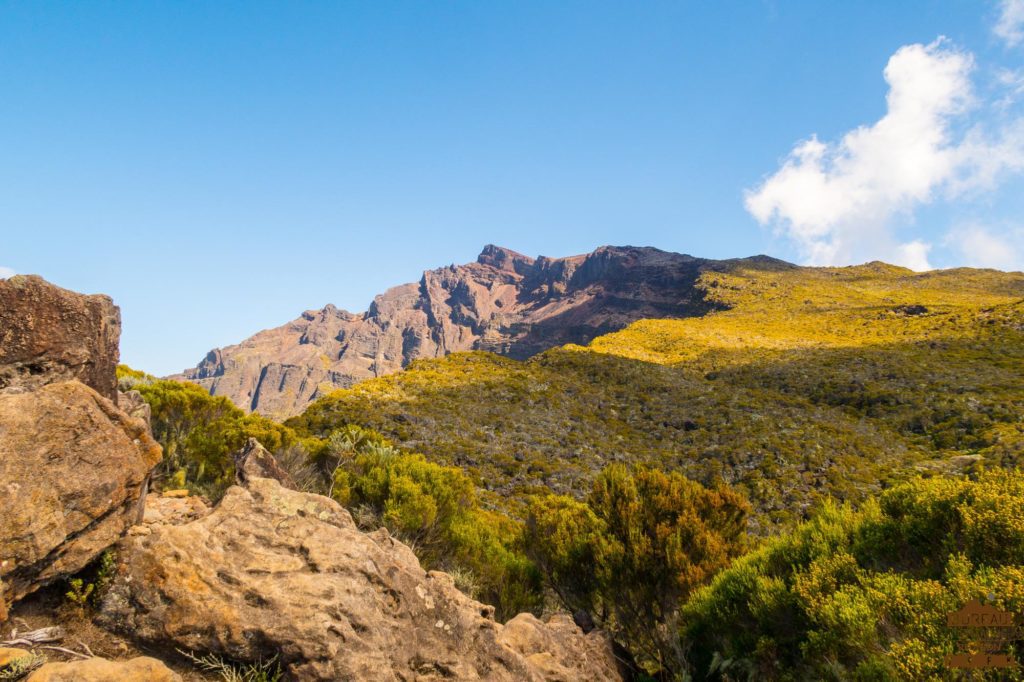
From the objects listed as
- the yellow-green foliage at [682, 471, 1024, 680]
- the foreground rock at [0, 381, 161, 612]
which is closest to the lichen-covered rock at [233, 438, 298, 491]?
the foreground rock at [0, 381, 161, 612]

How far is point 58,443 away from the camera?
6492mm

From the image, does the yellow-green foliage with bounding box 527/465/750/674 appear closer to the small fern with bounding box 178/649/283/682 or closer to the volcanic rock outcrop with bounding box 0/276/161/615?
the small fern with bounding box 178/649/283/682

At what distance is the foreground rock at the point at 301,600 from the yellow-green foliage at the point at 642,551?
5.63 meters

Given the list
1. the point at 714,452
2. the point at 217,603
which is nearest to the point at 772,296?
the point at 714,452

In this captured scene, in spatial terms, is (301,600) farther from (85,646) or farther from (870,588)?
(870,588)

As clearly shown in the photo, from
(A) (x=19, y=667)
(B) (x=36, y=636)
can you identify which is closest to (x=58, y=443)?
(B) (x=36, y=636)

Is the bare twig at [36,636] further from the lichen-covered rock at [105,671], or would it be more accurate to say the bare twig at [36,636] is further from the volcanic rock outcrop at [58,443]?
the lichen-covered rock at [105,671]

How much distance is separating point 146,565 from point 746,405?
5064 centimetres

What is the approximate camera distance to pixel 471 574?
15367 millimetres

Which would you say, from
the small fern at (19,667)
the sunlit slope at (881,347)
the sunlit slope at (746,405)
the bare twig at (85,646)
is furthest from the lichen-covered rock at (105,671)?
the sunlit slope at (881,347)

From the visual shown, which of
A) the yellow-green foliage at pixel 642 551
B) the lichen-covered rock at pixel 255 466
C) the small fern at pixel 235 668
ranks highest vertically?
the lichen-covered rock at pixel 255 466

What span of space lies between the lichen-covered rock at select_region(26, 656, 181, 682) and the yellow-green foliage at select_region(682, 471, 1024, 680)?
961cm

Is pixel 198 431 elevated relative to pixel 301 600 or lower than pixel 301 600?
elevated

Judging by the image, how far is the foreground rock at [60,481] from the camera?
586 centimetres
